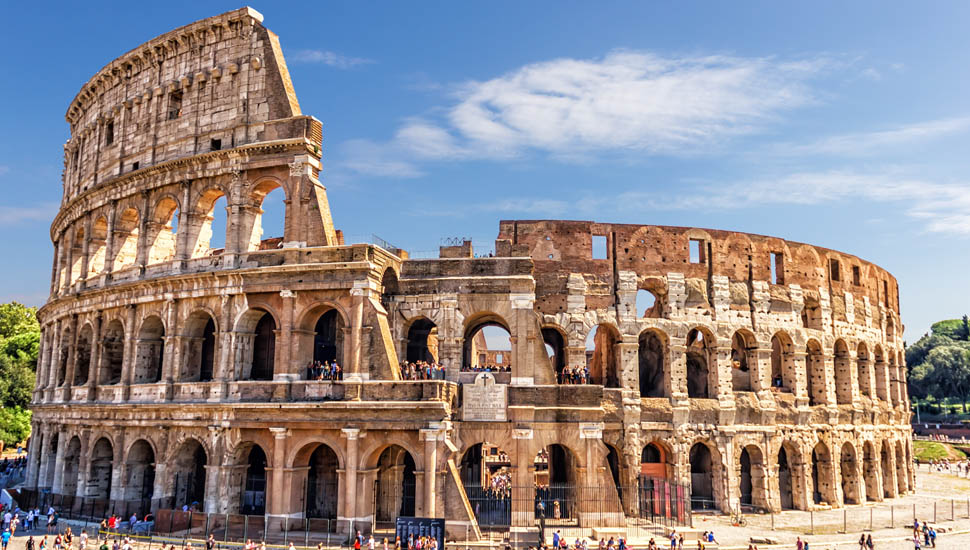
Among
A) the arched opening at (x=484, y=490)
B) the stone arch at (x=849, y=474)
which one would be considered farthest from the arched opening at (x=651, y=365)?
the stone arch at (x=849, y=474)

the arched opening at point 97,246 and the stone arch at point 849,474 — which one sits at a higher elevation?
the arched opening at point 97,246

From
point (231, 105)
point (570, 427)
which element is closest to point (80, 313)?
point (231, 105)

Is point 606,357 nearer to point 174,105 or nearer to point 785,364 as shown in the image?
point 785,364

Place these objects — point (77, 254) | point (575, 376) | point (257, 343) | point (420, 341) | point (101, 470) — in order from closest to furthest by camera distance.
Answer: point (575, 376) → point (257, 343) → point (101, 470) → point (420, 341) → point (77, 254)

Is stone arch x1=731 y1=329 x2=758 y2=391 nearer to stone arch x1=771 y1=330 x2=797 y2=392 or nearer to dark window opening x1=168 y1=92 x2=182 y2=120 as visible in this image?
stone arch x1=771 y1=330 x2=797 y2=392

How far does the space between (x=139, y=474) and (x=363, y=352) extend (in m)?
11.4

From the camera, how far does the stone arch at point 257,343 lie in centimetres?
2744

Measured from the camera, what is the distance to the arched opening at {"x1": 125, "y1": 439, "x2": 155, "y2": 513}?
93.6ft

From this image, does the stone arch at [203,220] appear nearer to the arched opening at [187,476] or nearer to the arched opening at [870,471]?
the arched opening at [187,476]

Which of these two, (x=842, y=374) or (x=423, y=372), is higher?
(x=842, y=374)

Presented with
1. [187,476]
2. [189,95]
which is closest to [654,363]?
[187,476]

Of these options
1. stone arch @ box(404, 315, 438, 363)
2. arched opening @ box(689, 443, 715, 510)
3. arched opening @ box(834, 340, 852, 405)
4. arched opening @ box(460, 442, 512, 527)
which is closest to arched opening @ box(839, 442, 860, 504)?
arched opening @ box(834, 340, 852, 405)

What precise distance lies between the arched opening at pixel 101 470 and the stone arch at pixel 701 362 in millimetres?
26583

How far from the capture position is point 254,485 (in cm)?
2838
